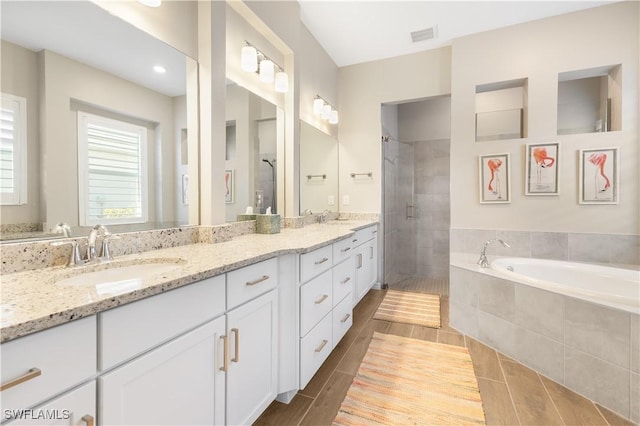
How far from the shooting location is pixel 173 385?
883 mm

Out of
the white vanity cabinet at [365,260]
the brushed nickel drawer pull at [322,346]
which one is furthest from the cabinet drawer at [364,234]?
the brushed nickel drawer pull at [322,346]

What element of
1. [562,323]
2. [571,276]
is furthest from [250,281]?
[571,276]

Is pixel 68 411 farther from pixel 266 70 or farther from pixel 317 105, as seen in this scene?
pixel 317 105

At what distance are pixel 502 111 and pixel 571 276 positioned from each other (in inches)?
67.3

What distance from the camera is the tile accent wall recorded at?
1506 mm

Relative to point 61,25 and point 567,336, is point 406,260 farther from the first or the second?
point 61,25

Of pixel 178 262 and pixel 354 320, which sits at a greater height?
pixel 178 262

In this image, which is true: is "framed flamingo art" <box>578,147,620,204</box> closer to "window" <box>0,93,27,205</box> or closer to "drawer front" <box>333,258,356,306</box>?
"drawer front" <box>333,258,356,306</box>

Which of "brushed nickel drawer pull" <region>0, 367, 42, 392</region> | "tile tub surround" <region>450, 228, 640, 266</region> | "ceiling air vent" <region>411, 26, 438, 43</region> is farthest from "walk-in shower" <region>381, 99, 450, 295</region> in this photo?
"brushed nickel drawer pull" <region>0, 367, 42, 392</region>

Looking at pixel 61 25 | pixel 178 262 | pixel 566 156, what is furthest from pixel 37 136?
pixel 566 156

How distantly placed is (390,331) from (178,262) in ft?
6.18

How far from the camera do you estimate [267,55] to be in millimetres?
2332

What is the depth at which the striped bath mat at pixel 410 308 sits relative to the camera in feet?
8.82

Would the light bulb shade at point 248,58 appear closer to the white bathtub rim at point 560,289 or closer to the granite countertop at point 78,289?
the granite countertop at point 78,289
